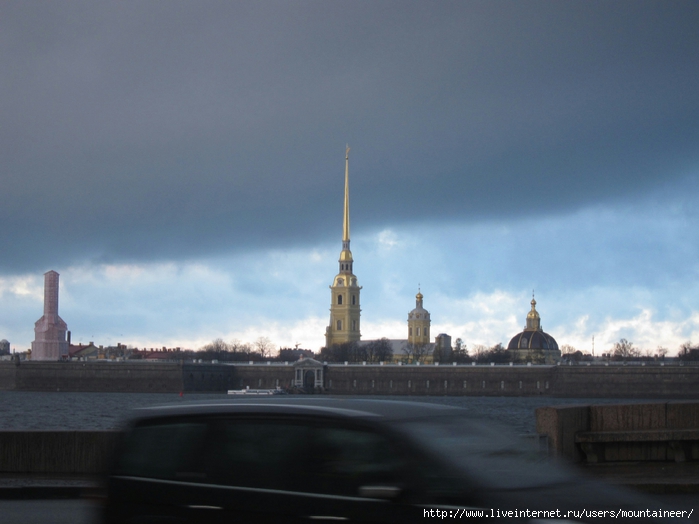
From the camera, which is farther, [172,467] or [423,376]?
[423,376]

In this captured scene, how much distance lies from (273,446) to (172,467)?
743 mm

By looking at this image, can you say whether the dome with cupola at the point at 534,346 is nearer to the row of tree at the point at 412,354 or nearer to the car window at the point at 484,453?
the row of tree at the point at 412,354

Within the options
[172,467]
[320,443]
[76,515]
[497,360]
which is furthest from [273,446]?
[497,360]

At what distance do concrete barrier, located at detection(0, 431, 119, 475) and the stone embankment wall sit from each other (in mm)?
94303

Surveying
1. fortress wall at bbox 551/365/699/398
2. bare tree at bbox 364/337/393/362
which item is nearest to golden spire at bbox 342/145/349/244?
bare tree at bbox 364/337/393/362

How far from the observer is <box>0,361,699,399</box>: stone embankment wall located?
104m

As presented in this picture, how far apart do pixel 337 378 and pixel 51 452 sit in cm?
10546

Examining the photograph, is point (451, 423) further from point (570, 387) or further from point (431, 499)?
point (570, 387)

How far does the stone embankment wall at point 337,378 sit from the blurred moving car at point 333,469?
99.2 m

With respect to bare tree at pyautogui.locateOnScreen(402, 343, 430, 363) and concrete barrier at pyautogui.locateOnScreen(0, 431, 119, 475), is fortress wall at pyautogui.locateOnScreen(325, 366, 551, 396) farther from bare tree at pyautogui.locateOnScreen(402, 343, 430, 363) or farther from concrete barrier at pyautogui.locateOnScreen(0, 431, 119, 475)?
concrete barrier at pyautogui.locateOnScreen(0, 431, 119, 475)

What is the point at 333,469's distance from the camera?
5184mm

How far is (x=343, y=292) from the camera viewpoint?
166000 millimetres

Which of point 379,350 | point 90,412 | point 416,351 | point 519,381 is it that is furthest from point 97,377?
point 90,412

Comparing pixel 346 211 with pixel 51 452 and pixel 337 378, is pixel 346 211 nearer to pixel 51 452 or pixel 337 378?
pixel 337 378
